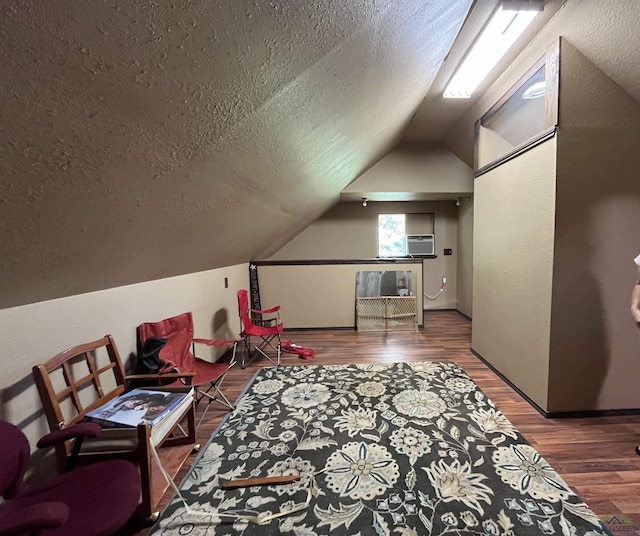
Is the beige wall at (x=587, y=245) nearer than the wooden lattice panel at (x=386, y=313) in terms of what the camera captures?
Yes

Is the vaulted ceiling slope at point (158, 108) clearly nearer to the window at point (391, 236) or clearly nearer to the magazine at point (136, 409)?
the magazine at point (136, 409)

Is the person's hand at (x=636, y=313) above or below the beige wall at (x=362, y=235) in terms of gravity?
below

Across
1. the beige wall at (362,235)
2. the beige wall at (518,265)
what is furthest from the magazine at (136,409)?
the beige wall at (362,235)

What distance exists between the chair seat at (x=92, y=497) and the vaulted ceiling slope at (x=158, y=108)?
2.51 feet

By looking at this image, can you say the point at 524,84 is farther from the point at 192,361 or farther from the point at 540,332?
the point at 192,361

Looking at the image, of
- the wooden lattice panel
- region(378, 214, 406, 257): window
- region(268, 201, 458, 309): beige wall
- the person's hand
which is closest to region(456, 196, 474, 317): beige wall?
region(268, 201, 458, 309): beige wall

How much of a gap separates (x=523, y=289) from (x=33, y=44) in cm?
301

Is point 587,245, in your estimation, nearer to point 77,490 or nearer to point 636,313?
point 636,313

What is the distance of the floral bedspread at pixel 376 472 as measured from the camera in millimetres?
1296

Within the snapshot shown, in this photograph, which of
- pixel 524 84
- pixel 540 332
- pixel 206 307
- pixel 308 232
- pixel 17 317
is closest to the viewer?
pixel 17 317

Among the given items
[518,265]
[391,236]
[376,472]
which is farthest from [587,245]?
[391,236]

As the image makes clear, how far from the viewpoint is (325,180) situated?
3018mm

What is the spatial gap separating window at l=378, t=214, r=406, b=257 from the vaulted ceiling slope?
141 inches

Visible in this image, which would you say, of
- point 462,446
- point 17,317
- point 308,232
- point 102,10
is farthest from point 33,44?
point 308,232
